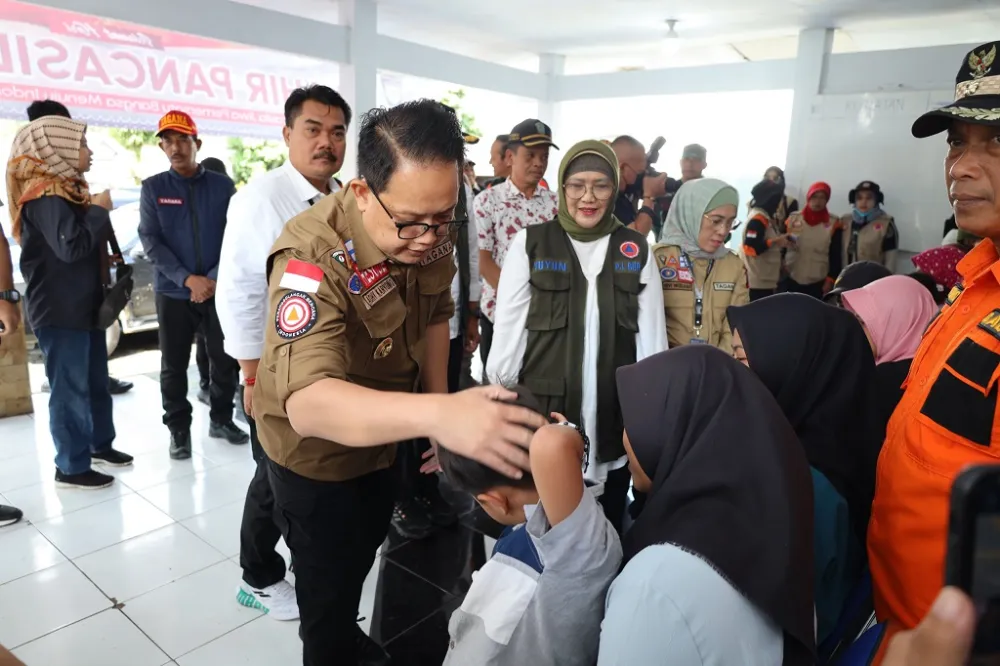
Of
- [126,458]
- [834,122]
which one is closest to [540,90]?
[834,122]

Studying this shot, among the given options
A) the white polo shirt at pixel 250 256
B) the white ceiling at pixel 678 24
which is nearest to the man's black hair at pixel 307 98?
the white polo shirt at pixel 250 256

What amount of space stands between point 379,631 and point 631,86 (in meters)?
7.32

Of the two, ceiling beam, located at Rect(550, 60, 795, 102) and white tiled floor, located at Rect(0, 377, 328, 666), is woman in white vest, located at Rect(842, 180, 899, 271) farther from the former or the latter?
white tiled floor, located at Rect(0, 377, 328, 666)

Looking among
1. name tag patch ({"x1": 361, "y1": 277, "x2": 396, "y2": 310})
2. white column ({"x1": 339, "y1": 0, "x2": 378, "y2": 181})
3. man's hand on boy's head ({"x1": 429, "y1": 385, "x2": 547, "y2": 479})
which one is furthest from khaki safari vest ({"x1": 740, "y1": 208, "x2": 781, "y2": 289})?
man's hand on boy's head ({"x1": 429, "y1": 385, "x2": 547, "y2": 479})

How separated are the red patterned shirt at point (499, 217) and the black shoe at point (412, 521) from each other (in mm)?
946

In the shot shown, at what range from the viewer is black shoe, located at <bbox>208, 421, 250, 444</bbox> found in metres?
3.35

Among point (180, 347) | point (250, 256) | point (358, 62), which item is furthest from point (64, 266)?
point (358, 62)

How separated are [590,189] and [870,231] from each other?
487cm

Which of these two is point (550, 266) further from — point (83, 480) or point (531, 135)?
point (83, 480)

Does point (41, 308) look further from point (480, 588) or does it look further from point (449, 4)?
point (449, 4)

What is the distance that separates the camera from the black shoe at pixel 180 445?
3.16 metres

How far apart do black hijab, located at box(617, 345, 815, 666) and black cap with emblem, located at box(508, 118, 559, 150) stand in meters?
2.14

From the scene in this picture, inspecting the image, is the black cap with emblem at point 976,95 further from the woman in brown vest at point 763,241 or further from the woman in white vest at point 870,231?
the woman in white vest at point 870,231

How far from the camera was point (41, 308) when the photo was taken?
2.59 meters
